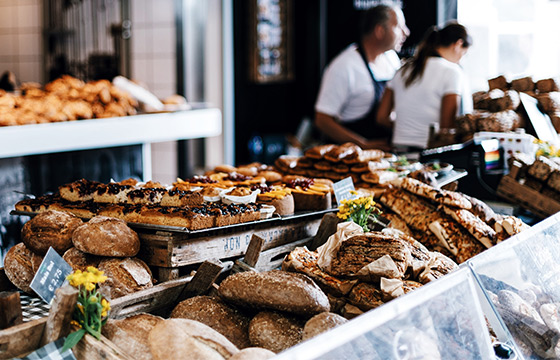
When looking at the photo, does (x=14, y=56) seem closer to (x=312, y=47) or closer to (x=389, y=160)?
(x=312, y=47)

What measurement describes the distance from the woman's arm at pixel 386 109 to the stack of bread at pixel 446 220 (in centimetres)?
288

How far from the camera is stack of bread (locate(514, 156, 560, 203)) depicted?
3.10 m

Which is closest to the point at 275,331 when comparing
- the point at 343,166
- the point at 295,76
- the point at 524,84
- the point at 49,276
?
the point at 49,276

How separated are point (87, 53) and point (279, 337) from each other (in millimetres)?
6847

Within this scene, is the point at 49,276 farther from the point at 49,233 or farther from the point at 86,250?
the point at 49,233

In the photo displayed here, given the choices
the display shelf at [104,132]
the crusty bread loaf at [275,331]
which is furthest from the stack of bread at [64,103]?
the crusty bread loaf at [275,331]

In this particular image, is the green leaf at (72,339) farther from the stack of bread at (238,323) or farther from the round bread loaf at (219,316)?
the round bread loaf at (219,316)

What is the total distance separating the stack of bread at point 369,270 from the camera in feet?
5.91

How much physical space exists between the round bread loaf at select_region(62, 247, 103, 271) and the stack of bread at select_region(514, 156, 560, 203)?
219 centimetres

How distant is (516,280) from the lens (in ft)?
5.81

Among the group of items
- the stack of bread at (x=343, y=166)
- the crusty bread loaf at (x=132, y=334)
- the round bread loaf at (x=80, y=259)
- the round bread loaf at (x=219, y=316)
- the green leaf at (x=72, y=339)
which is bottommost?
the round bread loaf at (x=219, y=316)

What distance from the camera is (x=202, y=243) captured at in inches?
85.4

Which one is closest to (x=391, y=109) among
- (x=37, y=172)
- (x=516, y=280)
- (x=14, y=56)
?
(x=37, y=172)

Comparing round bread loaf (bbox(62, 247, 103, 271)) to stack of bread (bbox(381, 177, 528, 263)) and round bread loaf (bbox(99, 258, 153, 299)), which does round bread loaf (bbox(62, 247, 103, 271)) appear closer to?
round bread loaf (bbox(99, 258, 153, 299))
